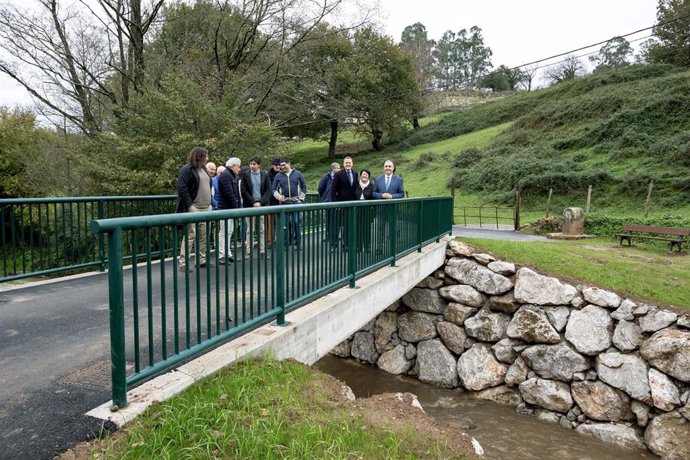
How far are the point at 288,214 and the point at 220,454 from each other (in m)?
2.23

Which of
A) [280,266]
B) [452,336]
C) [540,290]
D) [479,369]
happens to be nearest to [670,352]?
[540,290]

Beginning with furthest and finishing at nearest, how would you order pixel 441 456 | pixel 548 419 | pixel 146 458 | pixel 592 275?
1. pixel 592 275
2. pixel 548 419
3. pixel 441 456
4. pixel 146 458

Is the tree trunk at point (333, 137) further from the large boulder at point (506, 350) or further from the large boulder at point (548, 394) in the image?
the large boulder at point (548, 394)

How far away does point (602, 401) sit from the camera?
8.60m

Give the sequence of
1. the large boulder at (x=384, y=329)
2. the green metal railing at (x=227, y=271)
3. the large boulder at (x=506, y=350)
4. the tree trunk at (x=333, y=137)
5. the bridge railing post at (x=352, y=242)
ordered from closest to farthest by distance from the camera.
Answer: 1. the green metal railing at (x=227, y=271)
2. the bridge railing post at (x=352, y=242)
3. the large boulder at (x=506, y=350)
4. the large boulder at (x=384, y=329)
5. the tree trunk at (x=333, y=137)

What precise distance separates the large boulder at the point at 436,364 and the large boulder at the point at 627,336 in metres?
3.27

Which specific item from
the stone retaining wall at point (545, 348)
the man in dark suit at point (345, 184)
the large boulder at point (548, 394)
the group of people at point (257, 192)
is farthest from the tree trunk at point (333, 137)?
the large boulder at point (548, 394)

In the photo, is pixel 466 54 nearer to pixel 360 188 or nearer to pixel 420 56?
pixel 420 56

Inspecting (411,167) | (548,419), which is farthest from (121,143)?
(411,167)

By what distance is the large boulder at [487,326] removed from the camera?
1009 cm

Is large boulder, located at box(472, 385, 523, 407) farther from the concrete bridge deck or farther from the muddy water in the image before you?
the concrete bridge deck

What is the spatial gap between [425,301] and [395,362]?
161 cm

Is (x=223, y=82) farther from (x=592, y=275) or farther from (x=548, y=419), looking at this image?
(x=548, y=419)

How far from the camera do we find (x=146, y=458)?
2.43 metres
